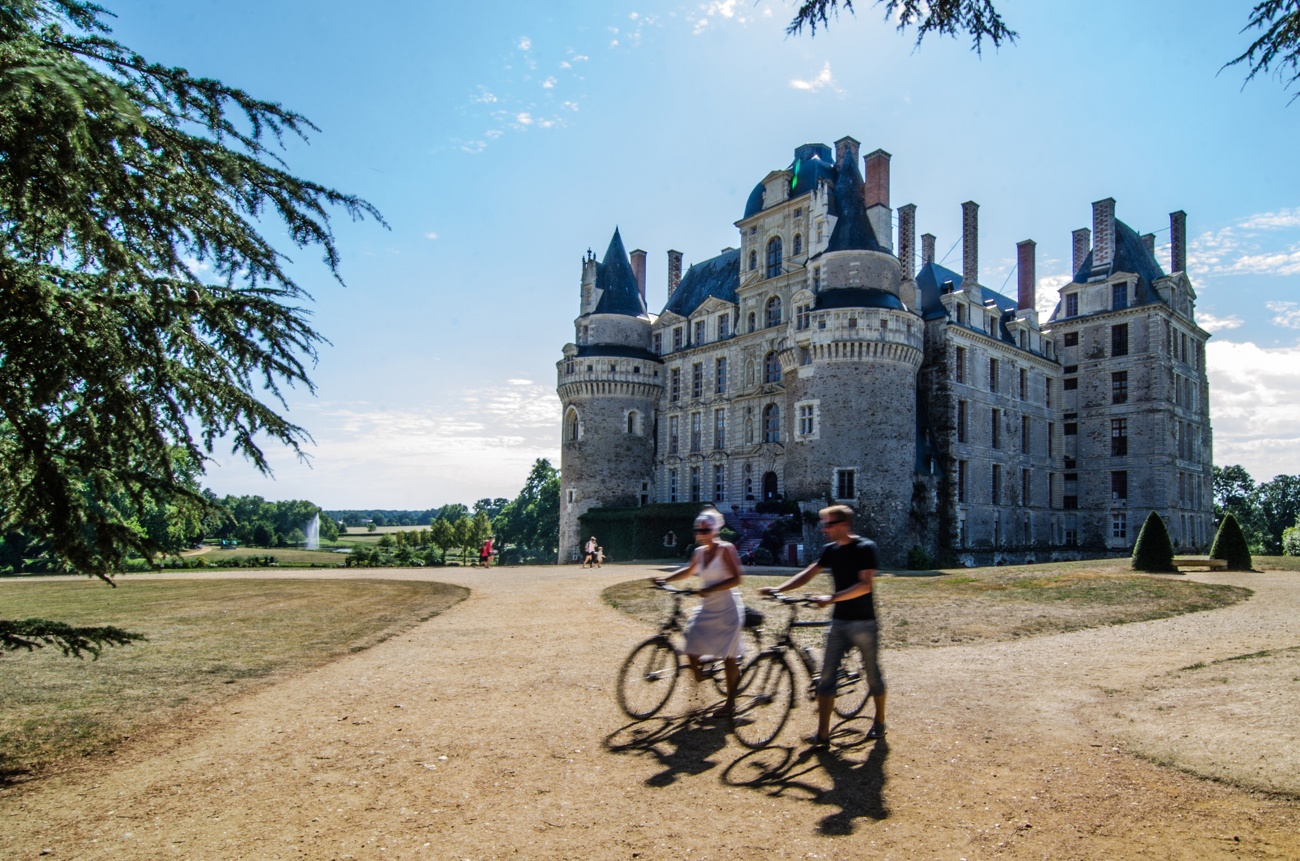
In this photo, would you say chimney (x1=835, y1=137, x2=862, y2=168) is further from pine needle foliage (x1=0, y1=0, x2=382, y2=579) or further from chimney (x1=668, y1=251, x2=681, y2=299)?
pine needle foliage (x1=0, y1=0, x2=382, y2=579)

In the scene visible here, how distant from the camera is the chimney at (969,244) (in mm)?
44906

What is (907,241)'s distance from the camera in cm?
4281

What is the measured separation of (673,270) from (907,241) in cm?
1665

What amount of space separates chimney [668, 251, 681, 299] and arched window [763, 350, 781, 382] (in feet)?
41.0

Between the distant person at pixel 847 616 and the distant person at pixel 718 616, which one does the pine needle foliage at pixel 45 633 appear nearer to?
the distant person at pixel 718 616

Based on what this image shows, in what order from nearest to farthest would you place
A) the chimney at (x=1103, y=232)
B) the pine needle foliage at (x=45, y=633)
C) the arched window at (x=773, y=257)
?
the pine needle foliage at (x=45, y=633)
the arched window at (x=773, y=257)
the chimney at (x=1103, y=232)

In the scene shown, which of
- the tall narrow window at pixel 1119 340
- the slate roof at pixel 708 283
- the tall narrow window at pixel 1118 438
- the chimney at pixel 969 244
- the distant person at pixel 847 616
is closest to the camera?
the distant person at pixel 847 616

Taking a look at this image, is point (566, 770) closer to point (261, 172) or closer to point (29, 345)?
point (29, 345)

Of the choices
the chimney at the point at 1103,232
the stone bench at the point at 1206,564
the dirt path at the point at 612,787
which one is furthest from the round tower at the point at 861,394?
the dirt path at the point at 612,787

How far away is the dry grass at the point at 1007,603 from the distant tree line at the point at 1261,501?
64.9m

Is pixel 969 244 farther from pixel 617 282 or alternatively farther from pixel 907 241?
pixel 617 282

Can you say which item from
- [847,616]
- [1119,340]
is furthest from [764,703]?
[1119,340]

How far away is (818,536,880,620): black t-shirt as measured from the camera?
7199 mm

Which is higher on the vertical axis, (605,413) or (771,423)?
(605,413)
